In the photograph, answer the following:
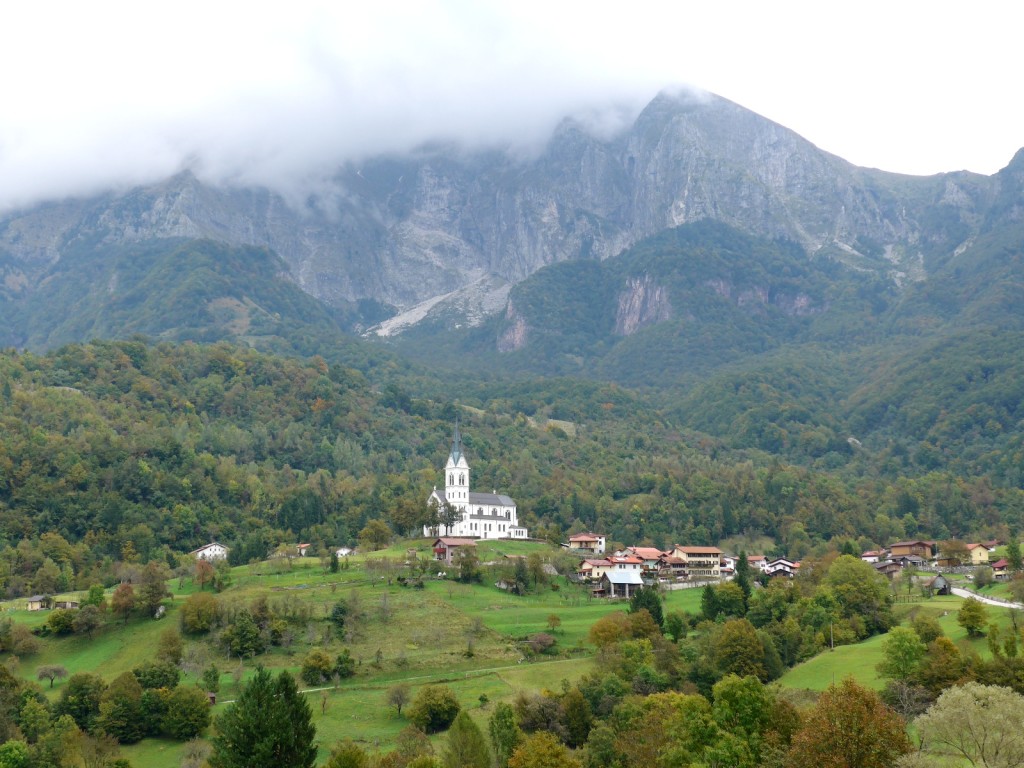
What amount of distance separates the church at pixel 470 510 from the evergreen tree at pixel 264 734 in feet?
254

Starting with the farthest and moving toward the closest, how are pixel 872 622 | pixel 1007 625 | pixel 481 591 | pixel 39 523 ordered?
pixel 39 523 < pixel 481 591 < pixel 872 622 < pixel 1007 625

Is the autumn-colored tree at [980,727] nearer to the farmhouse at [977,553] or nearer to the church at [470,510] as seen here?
the farmhouse at [977,553]

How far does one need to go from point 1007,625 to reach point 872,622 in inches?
509

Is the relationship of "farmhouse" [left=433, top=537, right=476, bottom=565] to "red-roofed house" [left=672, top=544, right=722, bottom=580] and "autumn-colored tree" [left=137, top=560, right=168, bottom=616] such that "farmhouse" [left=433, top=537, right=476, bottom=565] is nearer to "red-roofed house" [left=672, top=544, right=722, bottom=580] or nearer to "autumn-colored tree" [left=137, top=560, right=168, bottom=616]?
"red-roofed house" [left=672, top=544, right=722, bottom=580]

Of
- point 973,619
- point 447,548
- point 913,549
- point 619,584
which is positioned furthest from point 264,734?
point 913,549

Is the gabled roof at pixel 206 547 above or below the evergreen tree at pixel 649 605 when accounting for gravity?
above

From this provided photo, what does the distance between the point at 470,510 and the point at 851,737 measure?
90302mm

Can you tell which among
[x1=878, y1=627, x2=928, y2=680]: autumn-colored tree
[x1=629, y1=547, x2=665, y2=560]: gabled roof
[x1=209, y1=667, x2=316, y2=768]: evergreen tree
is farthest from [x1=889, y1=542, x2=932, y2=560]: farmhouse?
[x1=209, y1=667, x2=316, y2=768]: evergreen tree

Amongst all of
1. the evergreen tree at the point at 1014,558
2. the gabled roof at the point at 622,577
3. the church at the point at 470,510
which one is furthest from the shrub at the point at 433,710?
the church at the point at 470,510

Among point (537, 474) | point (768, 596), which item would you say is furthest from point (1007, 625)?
point (537, 474)

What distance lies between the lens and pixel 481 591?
101312mm

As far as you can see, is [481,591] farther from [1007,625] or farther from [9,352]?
[9,352]

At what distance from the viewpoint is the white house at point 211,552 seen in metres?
121

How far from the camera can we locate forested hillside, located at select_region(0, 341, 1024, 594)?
128m
